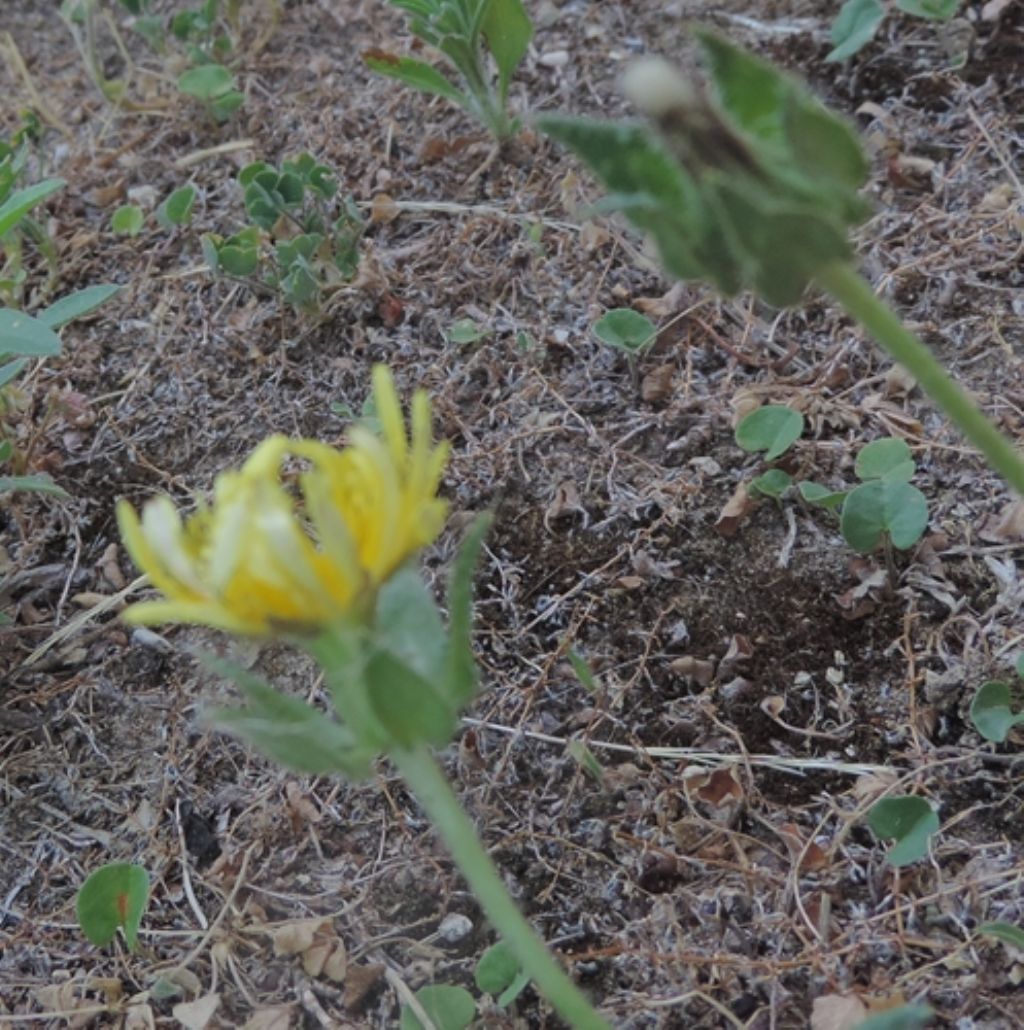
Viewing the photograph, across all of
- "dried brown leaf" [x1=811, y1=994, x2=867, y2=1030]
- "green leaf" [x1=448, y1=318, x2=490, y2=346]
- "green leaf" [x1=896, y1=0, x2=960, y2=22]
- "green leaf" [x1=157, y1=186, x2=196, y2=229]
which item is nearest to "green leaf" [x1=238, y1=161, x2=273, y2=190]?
"green leaf" [x1=157, y1=186, x2=196, y2=229]

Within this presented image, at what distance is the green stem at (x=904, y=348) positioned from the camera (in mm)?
1184

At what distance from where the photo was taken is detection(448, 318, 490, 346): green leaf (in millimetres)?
2504

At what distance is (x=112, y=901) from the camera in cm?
184

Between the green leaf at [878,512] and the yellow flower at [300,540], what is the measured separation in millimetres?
948

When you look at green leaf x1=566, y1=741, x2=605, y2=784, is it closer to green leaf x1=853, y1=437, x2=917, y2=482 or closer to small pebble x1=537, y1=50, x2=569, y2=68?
green leaf x1=853, y1=437, x2=917, y2=482

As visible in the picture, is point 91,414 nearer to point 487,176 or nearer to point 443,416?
point 443,416

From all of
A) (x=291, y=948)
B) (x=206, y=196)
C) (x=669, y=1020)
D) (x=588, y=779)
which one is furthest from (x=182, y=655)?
(x=206, y=196)

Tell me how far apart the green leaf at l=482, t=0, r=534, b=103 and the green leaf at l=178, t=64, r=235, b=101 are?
72 cm

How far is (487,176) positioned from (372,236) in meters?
0.29

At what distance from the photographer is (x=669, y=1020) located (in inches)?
64.9

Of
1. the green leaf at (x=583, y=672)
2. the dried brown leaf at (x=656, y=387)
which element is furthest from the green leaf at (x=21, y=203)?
the green leaf at (x=583, y=672)

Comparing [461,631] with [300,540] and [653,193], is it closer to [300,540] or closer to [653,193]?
[300,540]

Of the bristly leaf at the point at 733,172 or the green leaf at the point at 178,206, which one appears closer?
the bristly leaf at the point at 733,172

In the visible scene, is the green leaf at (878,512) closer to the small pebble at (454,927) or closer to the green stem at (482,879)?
the small pebble at (454,927)
